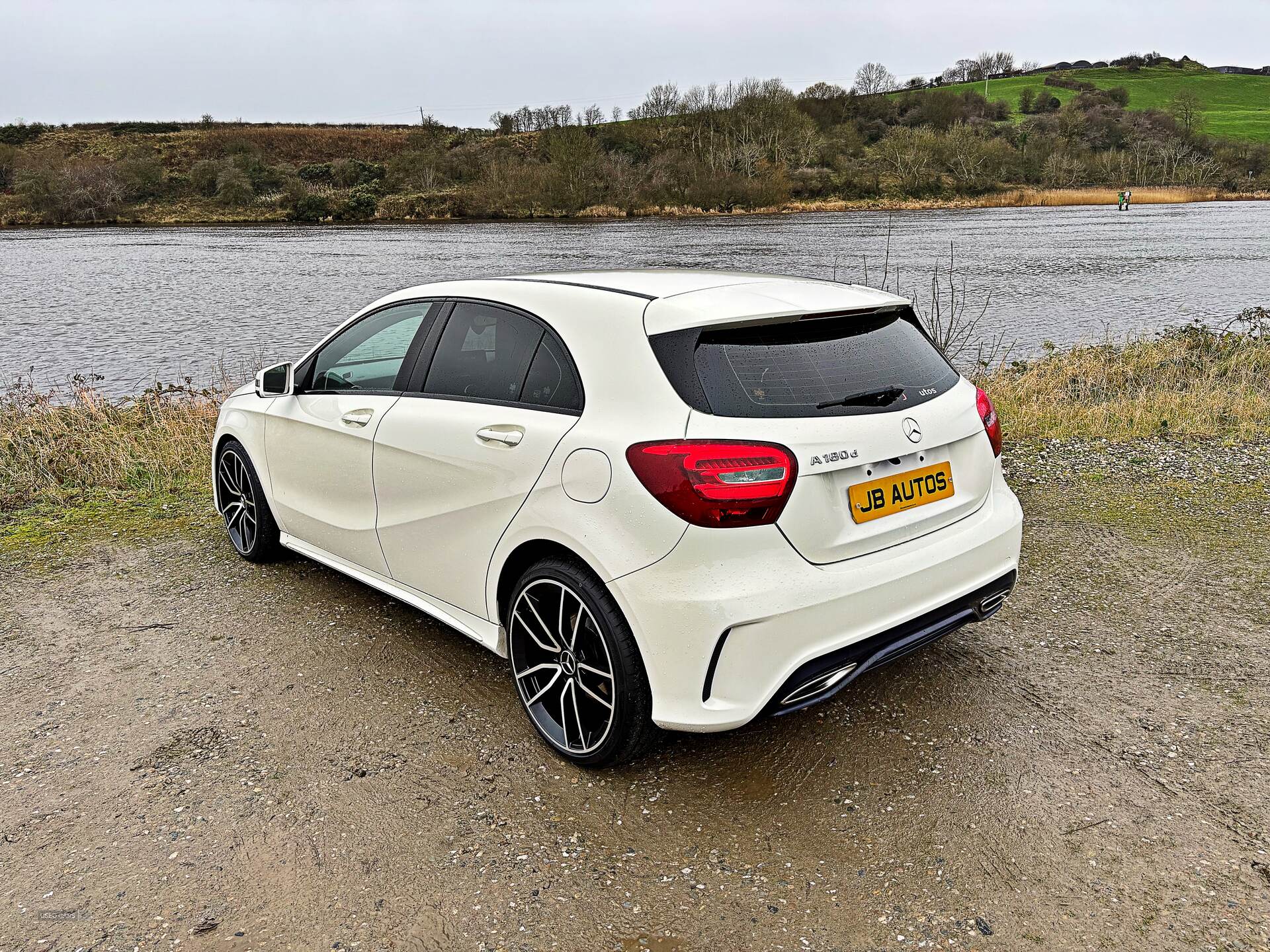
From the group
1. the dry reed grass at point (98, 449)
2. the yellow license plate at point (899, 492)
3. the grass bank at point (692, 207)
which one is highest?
the grass bank at point (692, 207)

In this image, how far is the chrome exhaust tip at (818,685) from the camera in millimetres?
2758

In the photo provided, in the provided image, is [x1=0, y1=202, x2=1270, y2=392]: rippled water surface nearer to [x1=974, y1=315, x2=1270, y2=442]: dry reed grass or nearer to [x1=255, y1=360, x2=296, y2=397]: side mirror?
[x1=974, y1=315, x2=1270, y2=442]: dry reed grass

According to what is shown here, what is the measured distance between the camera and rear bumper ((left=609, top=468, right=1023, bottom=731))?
2.64m

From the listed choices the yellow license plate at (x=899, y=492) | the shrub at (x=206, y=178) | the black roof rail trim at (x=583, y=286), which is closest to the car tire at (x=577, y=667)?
the yellow license plate at (x=899, y=492)

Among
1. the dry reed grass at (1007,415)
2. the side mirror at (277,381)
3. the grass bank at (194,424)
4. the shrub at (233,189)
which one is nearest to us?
the side mirror at (277,381)

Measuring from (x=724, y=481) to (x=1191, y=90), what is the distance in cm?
13697

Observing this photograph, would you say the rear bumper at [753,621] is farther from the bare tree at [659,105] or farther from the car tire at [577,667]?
the bare tree at [659,105]

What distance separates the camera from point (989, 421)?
11.4ft

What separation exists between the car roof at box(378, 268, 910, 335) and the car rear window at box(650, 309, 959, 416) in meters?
0.05

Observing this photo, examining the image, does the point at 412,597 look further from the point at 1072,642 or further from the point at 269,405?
the point at 1072,642

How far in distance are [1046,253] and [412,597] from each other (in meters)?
33.9

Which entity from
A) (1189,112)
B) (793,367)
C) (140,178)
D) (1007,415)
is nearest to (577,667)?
(793,367)

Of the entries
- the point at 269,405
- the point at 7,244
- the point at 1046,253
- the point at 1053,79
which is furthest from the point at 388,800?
the point at 1053,79

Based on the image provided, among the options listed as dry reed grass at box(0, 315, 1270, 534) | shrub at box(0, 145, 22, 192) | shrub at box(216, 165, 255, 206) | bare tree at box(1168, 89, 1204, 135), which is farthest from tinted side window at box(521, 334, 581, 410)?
bare tree at box(1168, 89, 1204, 135)
